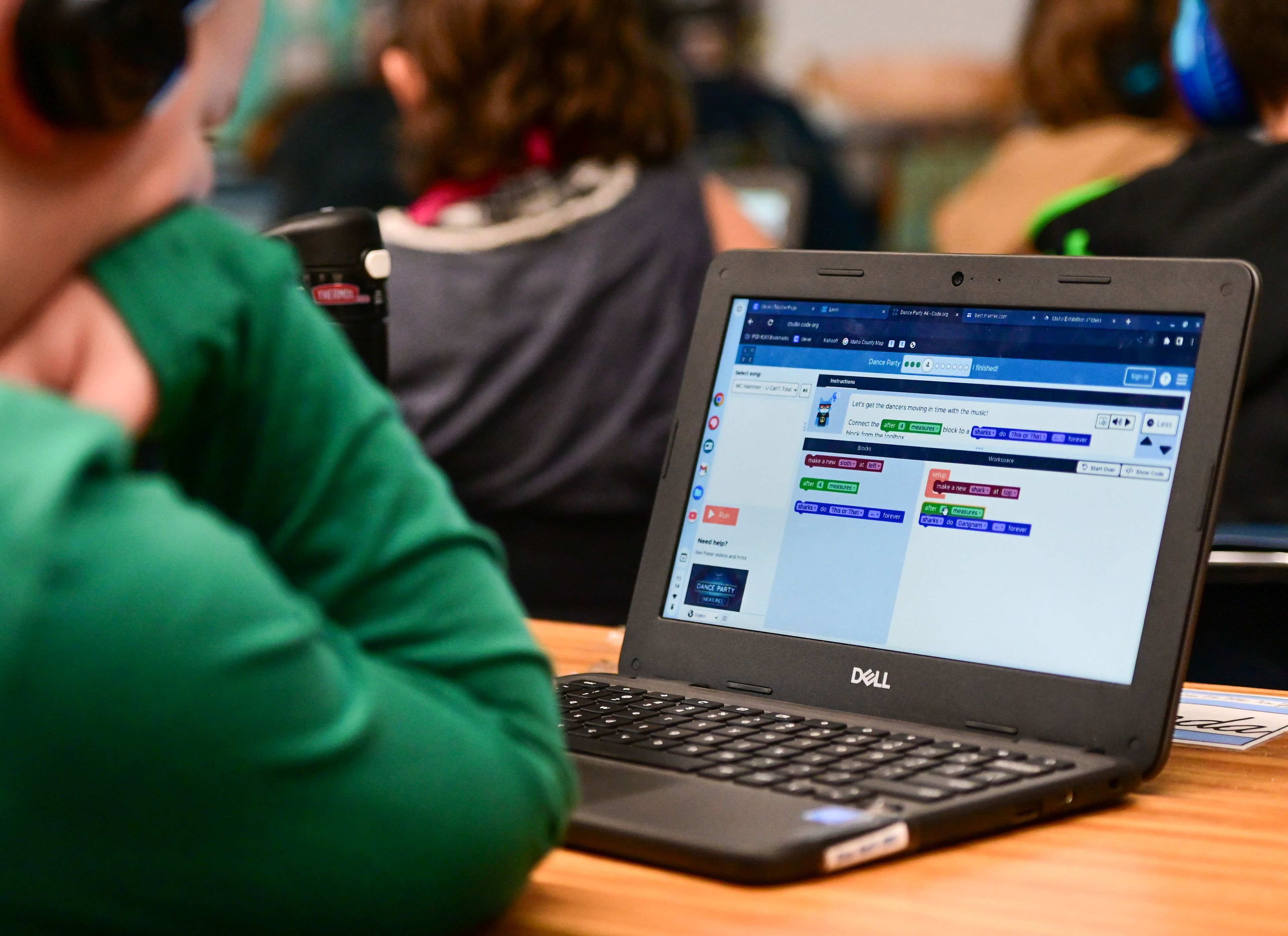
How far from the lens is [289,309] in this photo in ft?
1.38

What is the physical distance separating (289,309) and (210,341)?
0.03 meters

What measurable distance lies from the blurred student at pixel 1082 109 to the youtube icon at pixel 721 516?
1.40m

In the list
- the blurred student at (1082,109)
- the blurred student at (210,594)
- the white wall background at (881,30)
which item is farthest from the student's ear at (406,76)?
the white wall background at (881,30)

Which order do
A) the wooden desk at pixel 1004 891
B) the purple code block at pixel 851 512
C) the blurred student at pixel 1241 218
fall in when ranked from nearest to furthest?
1. the wooden desk at pixel 1004 891
2. the purple code block at pixel 851 512
3. the blurred student at pixel 1241 218

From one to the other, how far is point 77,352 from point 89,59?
0.23ft

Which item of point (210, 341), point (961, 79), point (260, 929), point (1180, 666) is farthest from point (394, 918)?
point (961, 79)

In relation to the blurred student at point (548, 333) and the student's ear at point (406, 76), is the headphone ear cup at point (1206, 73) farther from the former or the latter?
the student's ear at point (406, 76)

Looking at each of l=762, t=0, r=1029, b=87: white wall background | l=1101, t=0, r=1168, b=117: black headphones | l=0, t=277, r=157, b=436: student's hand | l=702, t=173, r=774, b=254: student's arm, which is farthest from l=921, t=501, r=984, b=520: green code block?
l=762, t=0, r=1029, b=87: white wall background

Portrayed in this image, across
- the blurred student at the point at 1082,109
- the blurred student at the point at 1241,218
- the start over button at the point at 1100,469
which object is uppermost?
the blurred student at the point at 1082,109

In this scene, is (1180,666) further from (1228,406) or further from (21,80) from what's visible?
(21,80)

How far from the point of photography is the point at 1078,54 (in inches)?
85.7

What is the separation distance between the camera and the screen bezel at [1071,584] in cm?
63

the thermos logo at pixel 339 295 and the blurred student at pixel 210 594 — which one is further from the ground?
the thermos logo at pixel 339 295

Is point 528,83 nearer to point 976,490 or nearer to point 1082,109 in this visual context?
point 1082,109
